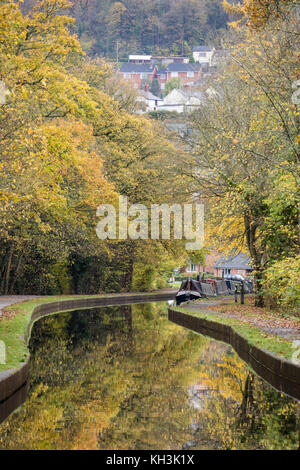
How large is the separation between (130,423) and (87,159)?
25215mm

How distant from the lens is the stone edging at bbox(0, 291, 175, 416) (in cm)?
1073

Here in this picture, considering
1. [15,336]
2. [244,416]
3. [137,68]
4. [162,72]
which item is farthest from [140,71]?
[244,416]

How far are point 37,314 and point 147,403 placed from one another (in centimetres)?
1886

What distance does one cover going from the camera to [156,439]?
28.1ft

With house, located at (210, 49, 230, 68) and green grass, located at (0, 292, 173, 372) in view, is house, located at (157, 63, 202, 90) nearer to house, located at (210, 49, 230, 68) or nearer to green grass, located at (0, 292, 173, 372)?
house, located at (210, 49, 230, 68)

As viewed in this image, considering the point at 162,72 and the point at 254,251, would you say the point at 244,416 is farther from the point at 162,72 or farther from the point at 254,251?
the point at 162,72

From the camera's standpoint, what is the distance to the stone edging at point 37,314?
10.7m

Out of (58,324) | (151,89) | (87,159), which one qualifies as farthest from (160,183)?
(151,89)

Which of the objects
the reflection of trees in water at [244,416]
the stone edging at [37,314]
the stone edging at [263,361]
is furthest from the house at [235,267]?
the reflection of trees in water at [244,416]

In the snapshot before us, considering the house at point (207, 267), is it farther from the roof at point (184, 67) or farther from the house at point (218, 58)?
the roof at point (184, 67)

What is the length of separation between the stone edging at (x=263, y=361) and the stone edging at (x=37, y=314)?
181 inches

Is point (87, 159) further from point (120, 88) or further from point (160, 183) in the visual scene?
point (120, 88)

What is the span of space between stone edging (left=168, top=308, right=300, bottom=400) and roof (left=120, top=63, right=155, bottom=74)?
6847 inches
